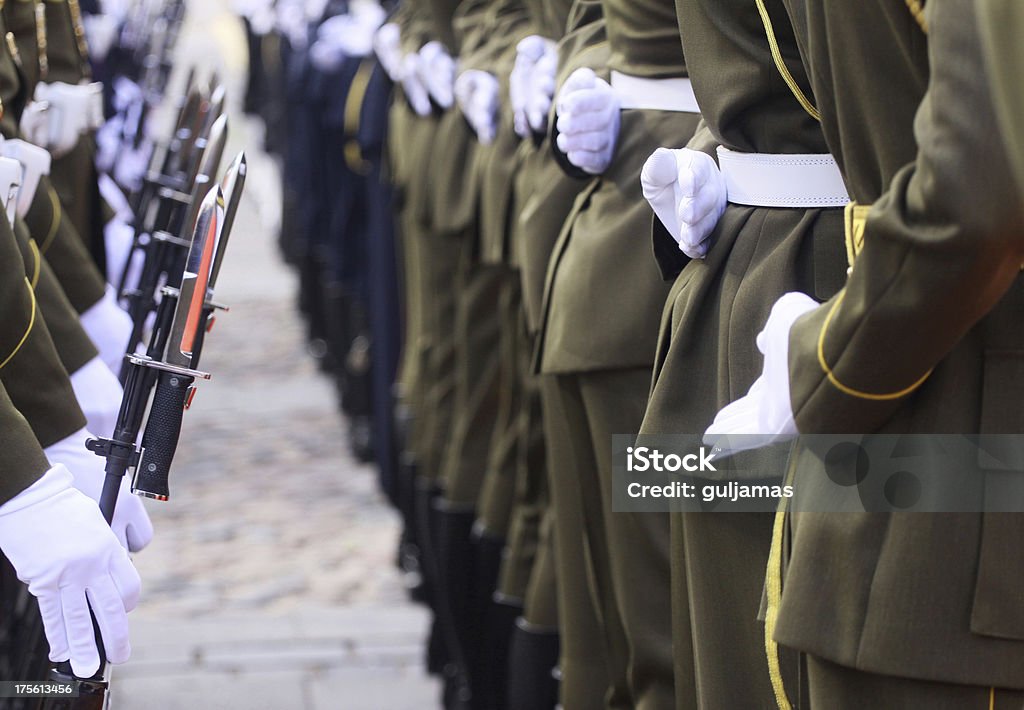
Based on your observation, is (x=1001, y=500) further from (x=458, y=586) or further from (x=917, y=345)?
(x=458, y=586)

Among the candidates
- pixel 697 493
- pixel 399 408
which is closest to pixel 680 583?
pixel 697 493

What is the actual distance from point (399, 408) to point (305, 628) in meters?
0.95

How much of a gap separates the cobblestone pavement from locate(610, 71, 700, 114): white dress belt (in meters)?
2.05

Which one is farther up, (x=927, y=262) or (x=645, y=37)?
(x=645, y=37)

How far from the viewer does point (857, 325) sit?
1.52 m

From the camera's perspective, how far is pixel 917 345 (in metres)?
1.50

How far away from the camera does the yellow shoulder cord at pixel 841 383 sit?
154 cm

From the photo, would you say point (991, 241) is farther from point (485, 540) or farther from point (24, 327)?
point (485, 540)

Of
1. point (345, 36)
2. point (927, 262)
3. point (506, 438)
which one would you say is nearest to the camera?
point (927, 262)

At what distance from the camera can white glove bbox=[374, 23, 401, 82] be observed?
5273 millimetres

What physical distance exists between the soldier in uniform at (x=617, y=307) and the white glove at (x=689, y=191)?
1.29 feet

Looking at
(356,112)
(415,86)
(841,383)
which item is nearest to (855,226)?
(841,383)

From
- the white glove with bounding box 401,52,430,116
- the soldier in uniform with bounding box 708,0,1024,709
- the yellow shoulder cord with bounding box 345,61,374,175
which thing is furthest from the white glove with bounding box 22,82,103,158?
the yellow shoulder cord with bounding box 345,61,374,175

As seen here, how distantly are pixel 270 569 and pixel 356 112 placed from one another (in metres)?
1.99
